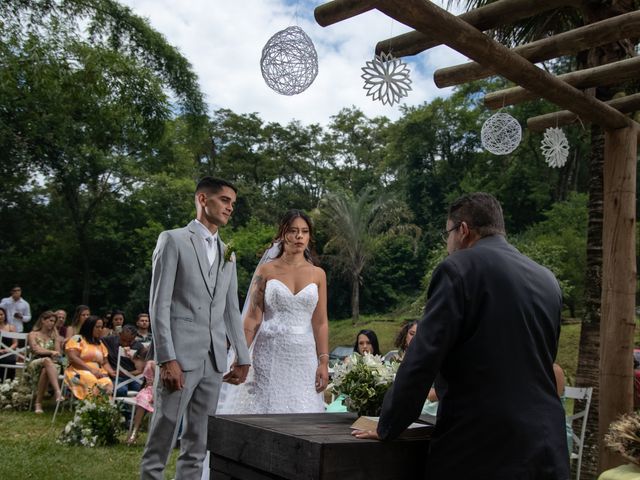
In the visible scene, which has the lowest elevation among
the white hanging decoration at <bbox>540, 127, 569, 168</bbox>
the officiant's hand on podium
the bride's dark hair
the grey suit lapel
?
the officiant's hand on podium

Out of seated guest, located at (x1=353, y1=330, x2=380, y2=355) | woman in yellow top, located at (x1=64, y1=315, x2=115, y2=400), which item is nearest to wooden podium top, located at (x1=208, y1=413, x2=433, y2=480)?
seated guest, located at (x1=353, y1=330, x2=380, y2=355)

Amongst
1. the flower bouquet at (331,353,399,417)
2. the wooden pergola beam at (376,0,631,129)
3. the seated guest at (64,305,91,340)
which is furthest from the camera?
the seated guest at (64,305,91,340)

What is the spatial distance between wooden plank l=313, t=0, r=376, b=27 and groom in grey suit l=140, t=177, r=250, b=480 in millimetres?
1245

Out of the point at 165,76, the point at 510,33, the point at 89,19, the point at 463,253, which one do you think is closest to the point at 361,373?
the point at 463,253

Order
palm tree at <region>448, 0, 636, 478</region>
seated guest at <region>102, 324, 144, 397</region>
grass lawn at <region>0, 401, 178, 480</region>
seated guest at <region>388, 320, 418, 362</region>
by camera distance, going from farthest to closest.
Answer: seated guest at <region>102, 324, 144, 397</region> < palm tree at <region>448, 0, 636, 478</region> < seated guest at <region>388, 320, 418, 362</region> < grass lawn at <region>0, 401, 178, 480</region>

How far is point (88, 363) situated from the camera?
10.2 m

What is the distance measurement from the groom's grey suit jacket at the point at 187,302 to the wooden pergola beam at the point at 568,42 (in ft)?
7.38

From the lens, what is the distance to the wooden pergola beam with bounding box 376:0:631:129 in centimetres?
384

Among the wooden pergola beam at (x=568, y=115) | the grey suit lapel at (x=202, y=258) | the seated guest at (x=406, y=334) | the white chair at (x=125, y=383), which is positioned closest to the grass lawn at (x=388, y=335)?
the white chair at (x=125, y=383)

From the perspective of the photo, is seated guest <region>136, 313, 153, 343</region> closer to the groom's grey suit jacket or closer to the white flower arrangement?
the white flower arrangement

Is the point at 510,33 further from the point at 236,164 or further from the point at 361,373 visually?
the point at 236,164

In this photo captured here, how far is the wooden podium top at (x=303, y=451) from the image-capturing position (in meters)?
2.40

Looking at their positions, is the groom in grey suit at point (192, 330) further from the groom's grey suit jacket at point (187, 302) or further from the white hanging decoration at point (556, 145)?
the white hanging decoration at point (556, 145)

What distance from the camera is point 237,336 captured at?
15.3ft
